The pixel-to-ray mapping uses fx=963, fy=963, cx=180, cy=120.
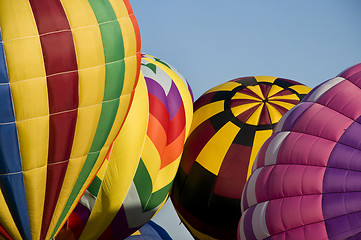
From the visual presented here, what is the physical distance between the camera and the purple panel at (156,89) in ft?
34.5

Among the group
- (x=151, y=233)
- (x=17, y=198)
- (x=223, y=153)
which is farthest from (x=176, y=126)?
(x=17, y=198)

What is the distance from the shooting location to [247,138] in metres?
10.5

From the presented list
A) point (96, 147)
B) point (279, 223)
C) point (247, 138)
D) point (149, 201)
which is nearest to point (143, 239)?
point (149, 201)

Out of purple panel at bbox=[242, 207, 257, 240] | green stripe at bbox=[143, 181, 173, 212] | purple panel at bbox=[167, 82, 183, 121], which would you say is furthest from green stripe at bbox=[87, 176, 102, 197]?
purple panel at bbox=[242, 207, 257, 240]

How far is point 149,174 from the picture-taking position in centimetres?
1027

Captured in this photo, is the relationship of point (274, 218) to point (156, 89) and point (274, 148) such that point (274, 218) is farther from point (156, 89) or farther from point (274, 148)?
point (156, 89)

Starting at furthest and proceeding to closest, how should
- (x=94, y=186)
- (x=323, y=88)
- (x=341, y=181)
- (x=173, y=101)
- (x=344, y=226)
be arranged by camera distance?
(x=173, y=101) → (x=94, y=186) → (x=323, y=88) → (x=341, y=181) → (x=344, y=226)

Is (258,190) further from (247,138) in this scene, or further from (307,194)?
(247,138)

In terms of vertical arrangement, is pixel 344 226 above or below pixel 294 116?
below

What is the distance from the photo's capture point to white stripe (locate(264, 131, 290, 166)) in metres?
8.71

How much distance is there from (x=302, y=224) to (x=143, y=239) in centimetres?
366

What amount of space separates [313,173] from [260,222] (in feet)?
2.15

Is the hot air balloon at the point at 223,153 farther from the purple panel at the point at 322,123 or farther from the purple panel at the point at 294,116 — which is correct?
the purple panel at the point at 322,123

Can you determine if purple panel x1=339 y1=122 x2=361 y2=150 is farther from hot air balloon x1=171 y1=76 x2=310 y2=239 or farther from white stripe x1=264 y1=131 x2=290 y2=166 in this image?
hot air balloon x1=171 y1=76 x2=310 y2=239
